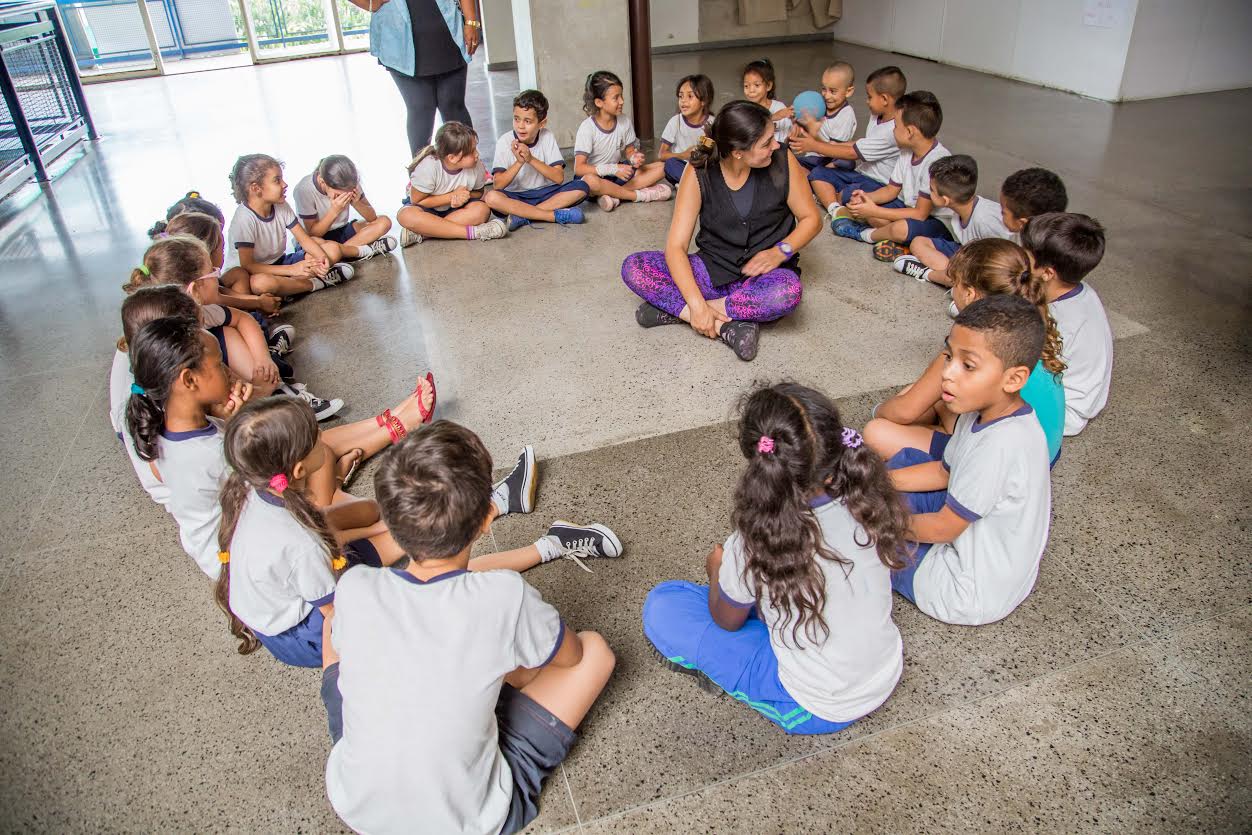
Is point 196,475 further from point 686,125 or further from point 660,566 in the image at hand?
point 686,125

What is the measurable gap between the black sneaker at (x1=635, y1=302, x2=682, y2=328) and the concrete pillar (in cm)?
317

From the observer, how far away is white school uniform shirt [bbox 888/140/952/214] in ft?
12.7

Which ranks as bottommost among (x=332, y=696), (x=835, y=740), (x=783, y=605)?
(x=835, y=740)

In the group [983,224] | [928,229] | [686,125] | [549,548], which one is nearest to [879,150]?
[928,229]

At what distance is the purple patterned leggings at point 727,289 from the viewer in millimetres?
3150

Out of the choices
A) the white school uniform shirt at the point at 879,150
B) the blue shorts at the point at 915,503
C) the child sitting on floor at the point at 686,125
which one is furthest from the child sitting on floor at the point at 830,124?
the blue shorts at the point at 915,503

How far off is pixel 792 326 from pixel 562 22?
357 centimetres

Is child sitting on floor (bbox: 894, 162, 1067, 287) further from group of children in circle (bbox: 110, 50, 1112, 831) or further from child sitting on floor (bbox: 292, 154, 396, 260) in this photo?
child sitting on floor (bbox: 292, 154, 396, 260)

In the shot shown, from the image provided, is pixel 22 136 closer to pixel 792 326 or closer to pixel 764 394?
pixel 792 326

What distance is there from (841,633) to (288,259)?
3.30 metres

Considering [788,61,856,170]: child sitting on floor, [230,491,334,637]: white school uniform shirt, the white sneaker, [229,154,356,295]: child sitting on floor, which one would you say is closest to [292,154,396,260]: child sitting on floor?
[229,154,356,295]: child sitting on floor

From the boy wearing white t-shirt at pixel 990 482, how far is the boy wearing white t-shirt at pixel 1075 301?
0.64 m

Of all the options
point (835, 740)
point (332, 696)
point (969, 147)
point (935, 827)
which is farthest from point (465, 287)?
point (969, 147)

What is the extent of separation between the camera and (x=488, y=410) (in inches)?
112
